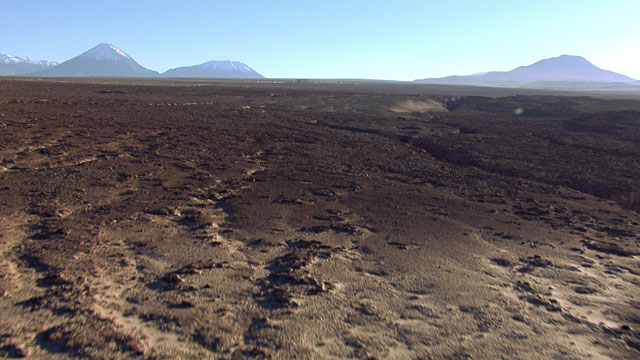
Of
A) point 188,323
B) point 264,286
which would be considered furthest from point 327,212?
point 188,323

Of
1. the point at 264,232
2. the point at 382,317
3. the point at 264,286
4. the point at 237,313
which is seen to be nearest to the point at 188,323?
the point at 237,313

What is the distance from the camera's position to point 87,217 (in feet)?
24.5

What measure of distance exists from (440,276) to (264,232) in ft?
10.1

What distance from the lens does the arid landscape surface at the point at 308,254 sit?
4344 mm

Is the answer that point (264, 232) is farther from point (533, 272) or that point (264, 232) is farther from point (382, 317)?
point (533, 272)

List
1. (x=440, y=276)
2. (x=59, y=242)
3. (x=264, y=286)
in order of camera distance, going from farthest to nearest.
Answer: (x=59, y=242), (x=440, y=276), (x=264, y=286)

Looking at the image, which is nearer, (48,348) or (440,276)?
(48,348)

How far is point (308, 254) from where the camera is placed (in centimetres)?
637

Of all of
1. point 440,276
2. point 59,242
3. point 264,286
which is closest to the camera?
point 264,286

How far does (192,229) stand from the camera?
23.7 feet

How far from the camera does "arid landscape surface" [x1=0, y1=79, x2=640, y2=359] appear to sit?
4.34m

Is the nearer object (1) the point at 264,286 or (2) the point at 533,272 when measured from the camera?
(1) the point at 264,286

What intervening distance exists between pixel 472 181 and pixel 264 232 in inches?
265

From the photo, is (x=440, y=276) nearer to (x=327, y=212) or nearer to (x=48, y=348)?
(x=327, y=212)
